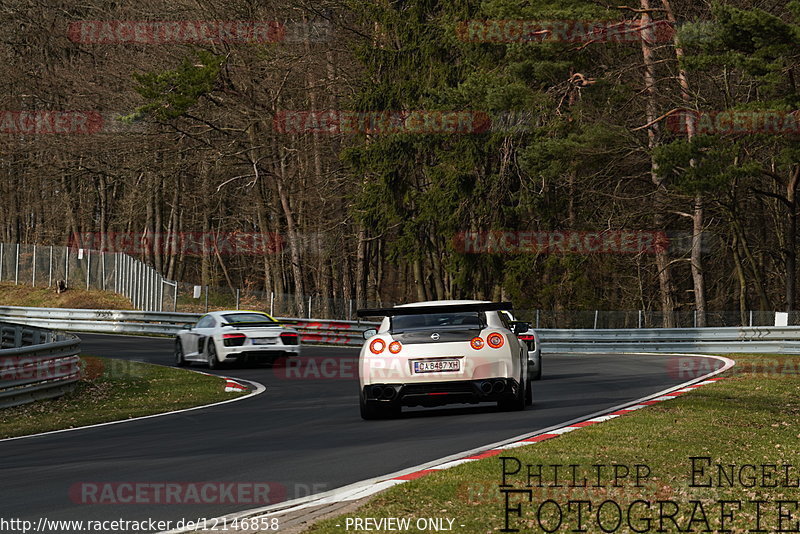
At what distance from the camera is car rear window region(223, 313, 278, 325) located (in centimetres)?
2672

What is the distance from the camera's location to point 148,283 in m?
53.6

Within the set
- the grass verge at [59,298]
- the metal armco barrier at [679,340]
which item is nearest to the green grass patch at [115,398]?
the metal armco barrier at [679,340]

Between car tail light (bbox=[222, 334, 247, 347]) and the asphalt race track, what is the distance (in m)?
4.50

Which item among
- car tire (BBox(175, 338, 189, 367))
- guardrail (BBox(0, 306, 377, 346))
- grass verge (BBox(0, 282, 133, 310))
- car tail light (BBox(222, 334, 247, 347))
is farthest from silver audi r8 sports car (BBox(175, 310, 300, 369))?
grass verge (BBox(0, 282, 133, 310))

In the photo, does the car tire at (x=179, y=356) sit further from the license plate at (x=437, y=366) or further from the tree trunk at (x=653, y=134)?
the tree trunk at (x=653, y=134)

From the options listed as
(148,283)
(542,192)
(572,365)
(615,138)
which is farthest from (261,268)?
(572,365)

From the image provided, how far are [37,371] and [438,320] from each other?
712 cm

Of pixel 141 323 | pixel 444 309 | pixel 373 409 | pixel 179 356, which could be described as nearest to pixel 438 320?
pixel 444 309

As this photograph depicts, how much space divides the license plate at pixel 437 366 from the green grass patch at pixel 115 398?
475 centimetres

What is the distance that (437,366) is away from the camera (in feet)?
47.9

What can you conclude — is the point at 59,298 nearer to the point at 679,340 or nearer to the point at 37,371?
the point at 679,340

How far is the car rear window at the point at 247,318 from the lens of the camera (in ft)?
87.7

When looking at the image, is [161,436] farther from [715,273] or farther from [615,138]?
[715,273]

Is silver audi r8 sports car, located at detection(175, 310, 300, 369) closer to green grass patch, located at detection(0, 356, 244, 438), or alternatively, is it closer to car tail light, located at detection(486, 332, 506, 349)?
green grass patch, located at detection(0, 356, 244, 438)
